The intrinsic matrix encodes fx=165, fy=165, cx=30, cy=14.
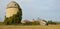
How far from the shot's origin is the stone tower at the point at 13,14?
12.0 meters

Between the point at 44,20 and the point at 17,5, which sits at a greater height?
the point at 17,5

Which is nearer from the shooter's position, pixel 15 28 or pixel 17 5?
pixel 15 28

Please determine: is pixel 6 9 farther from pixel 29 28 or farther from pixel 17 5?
pixel 29 28

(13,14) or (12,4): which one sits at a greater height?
(12,4)

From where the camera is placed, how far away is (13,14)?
1209 centimetres

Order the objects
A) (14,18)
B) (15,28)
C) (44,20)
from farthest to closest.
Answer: (44,20), (14,18), (15,28)

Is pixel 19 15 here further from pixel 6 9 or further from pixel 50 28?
pixel 50 28

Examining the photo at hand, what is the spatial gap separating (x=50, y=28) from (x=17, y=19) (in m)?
4.24

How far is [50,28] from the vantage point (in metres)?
8.27

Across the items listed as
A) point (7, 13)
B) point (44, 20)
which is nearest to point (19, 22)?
point (7, 13)

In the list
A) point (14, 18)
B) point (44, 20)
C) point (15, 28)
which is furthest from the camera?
point (44, 20)

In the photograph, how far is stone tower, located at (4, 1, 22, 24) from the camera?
12.0 m

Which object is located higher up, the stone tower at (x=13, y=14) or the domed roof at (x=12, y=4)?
the domed roof at (x=12, y=4)

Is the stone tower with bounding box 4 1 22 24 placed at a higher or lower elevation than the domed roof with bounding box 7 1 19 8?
Result: lower
